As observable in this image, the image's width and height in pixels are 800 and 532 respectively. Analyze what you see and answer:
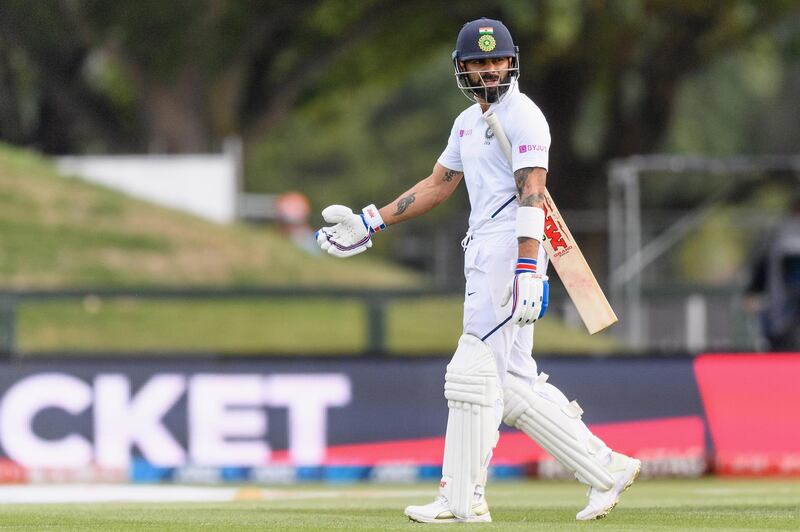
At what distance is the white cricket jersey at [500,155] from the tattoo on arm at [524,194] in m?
0.03

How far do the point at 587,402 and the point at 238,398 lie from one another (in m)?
2.69

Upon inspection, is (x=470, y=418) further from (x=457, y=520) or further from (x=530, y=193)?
(x=530, y=193)

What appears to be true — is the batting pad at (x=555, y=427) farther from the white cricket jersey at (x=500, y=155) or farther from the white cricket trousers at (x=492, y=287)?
the white cricket jersey at (x=500, y=155)

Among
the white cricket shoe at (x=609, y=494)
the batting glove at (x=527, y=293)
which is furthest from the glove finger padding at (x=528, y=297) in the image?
the white cricket shoe at (x=609, y=494)

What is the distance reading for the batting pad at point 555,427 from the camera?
8180 millimetres

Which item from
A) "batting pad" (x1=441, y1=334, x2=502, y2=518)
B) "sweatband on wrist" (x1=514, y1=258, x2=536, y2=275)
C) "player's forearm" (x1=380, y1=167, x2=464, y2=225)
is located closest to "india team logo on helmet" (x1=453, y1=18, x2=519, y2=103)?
"player's forearm" (x1=380, y1=167, x2=464, y2=225)

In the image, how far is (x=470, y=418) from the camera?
316 inches

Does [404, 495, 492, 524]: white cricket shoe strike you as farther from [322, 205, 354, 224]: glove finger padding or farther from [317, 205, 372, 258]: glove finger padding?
[322, 205, 354, 224]: glove finger padding

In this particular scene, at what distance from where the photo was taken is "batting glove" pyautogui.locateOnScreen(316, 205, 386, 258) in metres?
8.45

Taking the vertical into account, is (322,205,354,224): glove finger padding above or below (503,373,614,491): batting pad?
above

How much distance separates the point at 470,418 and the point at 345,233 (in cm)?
114

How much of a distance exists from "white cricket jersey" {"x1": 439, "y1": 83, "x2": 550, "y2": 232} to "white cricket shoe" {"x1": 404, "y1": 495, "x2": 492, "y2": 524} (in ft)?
4.17

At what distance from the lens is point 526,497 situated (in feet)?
35.9

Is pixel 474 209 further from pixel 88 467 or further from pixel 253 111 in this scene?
pixel 253 111
